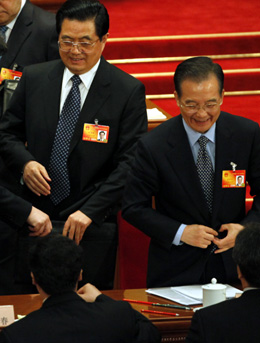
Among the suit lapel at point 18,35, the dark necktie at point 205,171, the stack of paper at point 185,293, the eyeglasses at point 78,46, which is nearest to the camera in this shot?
the stack of paper at point 185,293

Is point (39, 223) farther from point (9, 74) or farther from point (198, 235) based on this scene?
point (9, 74)

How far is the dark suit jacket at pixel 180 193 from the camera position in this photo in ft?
10.5

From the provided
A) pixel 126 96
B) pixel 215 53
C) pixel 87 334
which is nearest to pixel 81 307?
pixel 87 334

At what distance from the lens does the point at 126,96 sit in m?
3.51

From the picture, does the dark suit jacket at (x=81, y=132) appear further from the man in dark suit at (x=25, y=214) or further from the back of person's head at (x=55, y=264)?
the back of person's head at (x=55, y=264)

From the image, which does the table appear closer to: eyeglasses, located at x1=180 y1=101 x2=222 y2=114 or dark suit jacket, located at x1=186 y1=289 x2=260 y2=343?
dark suit jacket, located at x1=186 y1=289 x2=260 y2=343

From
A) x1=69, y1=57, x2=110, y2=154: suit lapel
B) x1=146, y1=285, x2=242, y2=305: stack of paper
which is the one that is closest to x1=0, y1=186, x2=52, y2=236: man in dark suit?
x1=69, y1=57, x2=110, y2=154: suit lapel

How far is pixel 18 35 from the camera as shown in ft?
13.2

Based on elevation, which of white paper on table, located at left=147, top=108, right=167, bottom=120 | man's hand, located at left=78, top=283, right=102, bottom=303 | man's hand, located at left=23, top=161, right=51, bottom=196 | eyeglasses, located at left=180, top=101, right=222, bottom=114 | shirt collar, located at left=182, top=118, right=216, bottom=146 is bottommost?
man's hand, located at left=78, top=283, right=102, bottom=303

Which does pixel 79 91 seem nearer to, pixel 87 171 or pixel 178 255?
pixel 87 171

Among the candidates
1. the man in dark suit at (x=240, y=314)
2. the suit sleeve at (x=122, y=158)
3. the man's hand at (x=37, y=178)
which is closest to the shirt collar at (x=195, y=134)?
the suit sleeve at (x=122, y=158)

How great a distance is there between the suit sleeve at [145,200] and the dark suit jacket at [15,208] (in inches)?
17.9

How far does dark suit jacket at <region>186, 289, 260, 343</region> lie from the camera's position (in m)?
2.33

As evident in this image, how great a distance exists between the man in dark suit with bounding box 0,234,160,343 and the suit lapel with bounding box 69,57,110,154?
1.02 meters
